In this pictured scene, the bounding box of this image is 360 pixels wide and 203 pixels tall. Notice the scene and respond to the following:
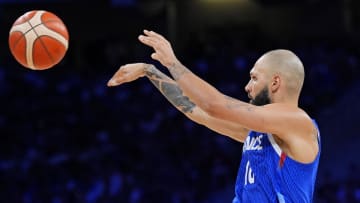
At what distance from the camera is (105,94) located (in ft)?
40.0

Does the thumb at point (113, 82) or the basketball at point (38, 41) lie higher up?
the basketball at point (38, 41)

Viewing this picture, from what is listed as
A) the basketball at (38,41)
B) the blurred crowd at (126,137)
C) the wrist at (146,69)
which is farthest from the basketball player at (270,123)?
the blurred crowd at (126,137)

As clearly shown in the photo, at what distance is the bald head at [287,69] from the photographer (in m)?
3.23

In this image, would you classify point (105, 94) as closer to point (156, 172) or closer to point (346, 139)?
point (156, 172)

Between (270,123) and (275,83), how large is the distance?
1.00 feet

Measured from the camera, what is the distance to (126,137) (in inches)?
440

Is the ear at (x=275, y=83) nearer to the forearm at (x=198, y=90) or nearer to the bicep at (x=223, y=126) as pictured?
the forearm at (x=198, y=90)

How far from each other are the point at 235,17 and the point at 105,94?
18.4ft

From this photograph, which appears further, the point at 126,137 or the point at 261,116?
the point at 126,137

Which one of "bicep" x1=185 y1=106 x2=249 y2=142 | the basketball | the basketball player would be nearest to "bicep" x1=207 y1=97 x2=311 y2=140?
the basketball player

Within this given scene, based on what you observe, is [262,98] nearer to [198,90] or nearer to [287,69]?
[287,69]

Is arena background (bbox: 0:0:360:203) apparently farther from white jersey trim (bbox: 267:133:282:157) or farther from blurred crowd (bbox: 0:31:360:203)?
white jersey trim (bbox: 267:133:282:157)

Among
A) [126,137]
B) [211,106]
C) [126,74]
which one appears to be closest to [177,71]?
[211,106]

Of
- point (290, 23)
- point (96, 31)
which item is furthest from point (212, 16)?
point (96, 31)
